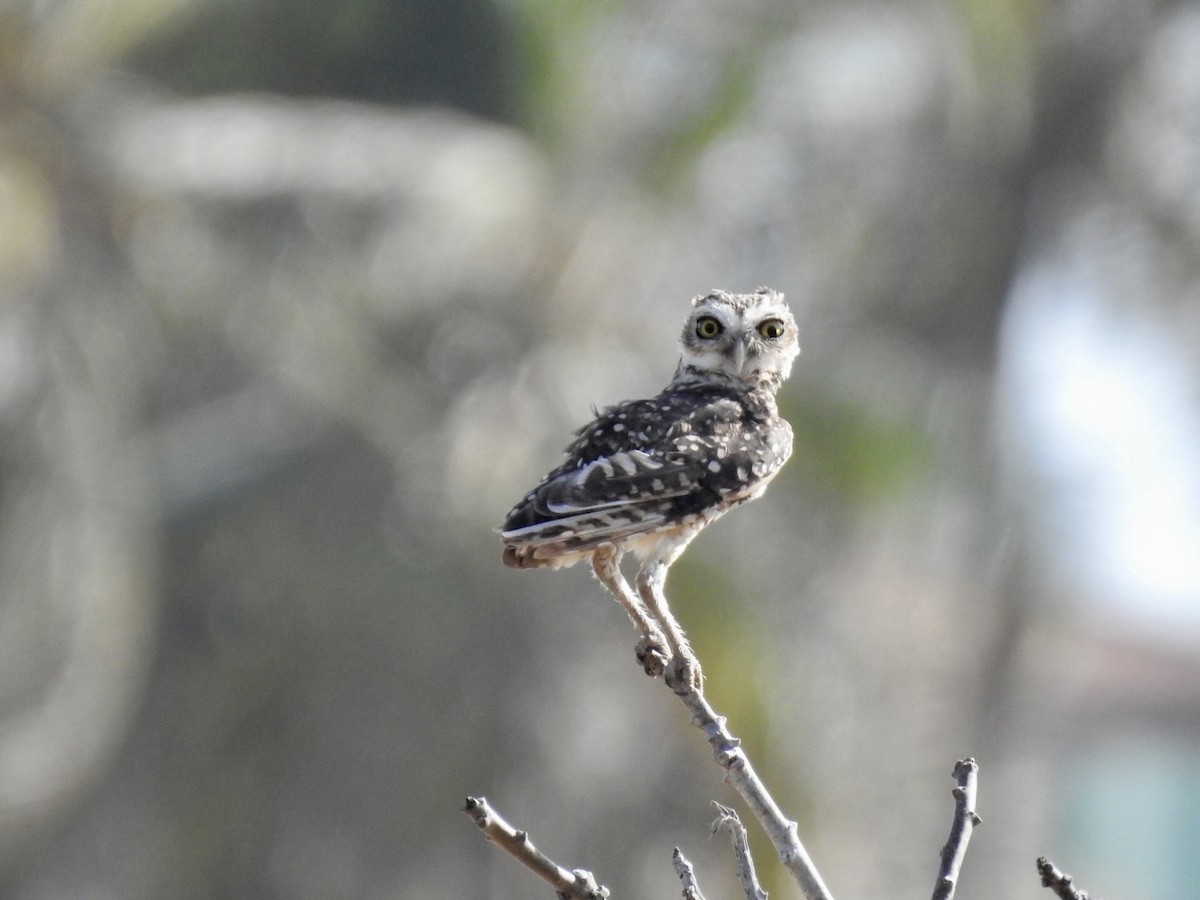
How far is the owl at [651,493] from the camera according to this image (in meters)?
4.66

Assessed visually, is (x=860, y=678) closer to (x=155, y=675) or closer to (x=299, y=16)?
(x=155, y=675)

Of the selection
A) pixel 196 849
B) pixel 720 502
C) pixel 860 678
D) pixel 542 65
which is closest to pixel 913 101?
pixel 542 65

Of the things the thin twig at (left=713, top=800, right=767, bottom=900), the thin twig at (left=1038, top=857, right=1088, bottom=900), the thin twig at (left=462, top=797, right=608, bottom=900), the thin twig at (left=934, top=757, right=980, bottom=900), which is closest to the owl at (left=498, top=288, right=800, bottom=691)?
the thin twig at (left=713, top=800, right=767, bottom=900)

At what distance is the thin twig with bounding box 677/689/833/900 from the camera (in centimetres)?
375

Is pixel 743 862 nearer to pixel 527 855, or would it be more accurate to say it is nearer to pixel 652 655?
pixel 527 855

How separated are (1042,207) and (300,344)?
29.0 ft

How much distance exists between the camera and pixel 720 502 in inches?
196

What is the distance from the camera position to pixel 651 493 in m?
4.83

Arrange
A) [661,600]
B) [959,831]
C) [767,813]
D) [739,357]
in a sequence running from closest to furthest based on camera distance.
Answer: [959,831]
[767,813]
[661,600]
[739,357]

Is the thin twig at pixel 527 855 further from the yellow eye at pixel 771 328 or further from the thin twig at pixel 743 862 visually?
the yellow eye at pixel 771 328

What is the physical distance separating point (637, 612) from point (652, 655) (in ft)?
0.65

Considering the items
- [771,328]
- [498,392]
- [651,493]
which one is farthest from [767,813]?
[498,392]

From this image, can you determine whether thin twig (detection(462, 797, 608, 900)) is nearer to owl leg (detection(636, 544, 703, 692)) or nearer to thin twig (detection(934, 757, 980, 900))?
thin twig (detection(934, 757, 980, 900))

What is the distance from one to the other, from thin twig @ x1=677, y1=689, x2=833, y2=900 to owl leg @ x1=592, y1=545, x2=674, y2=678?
69 centimetres
